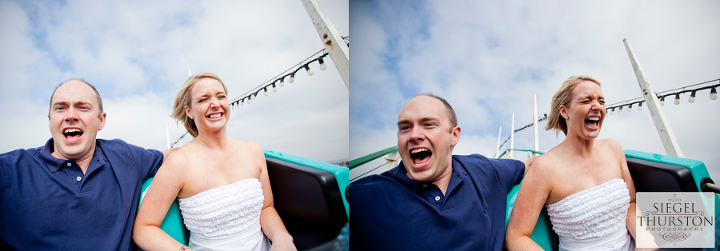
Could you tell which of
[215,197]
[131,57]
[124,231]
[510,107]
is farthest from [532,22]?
[124,231]

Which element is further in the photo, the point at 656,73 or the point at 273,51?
the point at 273,51

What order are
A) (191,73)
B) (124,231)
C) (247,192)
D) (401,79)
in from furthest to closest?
(401,79), (191,73), (247,192), (124,231)

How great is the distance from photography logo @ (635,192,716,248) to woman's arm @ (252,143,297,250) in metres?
1.45

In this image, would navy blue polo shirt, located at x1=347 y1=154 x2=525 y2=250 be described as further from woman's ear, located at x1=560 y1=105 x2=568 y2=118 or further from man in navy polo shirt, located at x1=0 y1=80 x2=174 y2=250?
man in navy polo shirt, located at x1=0 y1=80 x2=174 y2=250

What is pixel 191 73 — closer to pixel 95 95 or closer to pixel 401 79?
pixel 95 95

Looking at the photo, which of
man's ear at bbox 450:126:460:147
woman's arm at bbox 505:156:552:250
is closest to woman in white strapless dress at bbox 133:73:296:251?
man's ear at bbox 450:126:460:147

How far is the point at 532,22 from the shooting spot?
1.67m

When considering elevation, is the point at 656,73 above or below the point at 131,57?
below

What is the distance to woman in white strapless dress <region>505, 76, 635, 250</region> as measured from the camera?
4.63ft

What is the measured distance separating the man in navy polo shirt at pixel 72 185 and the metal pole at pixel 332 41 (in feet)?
3.54

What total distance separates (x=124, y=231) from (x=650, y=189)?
6.79 ft

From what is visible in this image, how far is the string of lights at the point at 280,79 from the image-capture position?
1.77 meters

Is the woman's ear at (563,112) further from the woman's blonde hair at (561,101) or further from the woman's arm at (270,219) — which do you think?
the woman's arm at (270,219)

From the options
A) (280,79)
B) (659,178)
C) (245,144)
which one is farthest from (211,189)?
(659,178)
